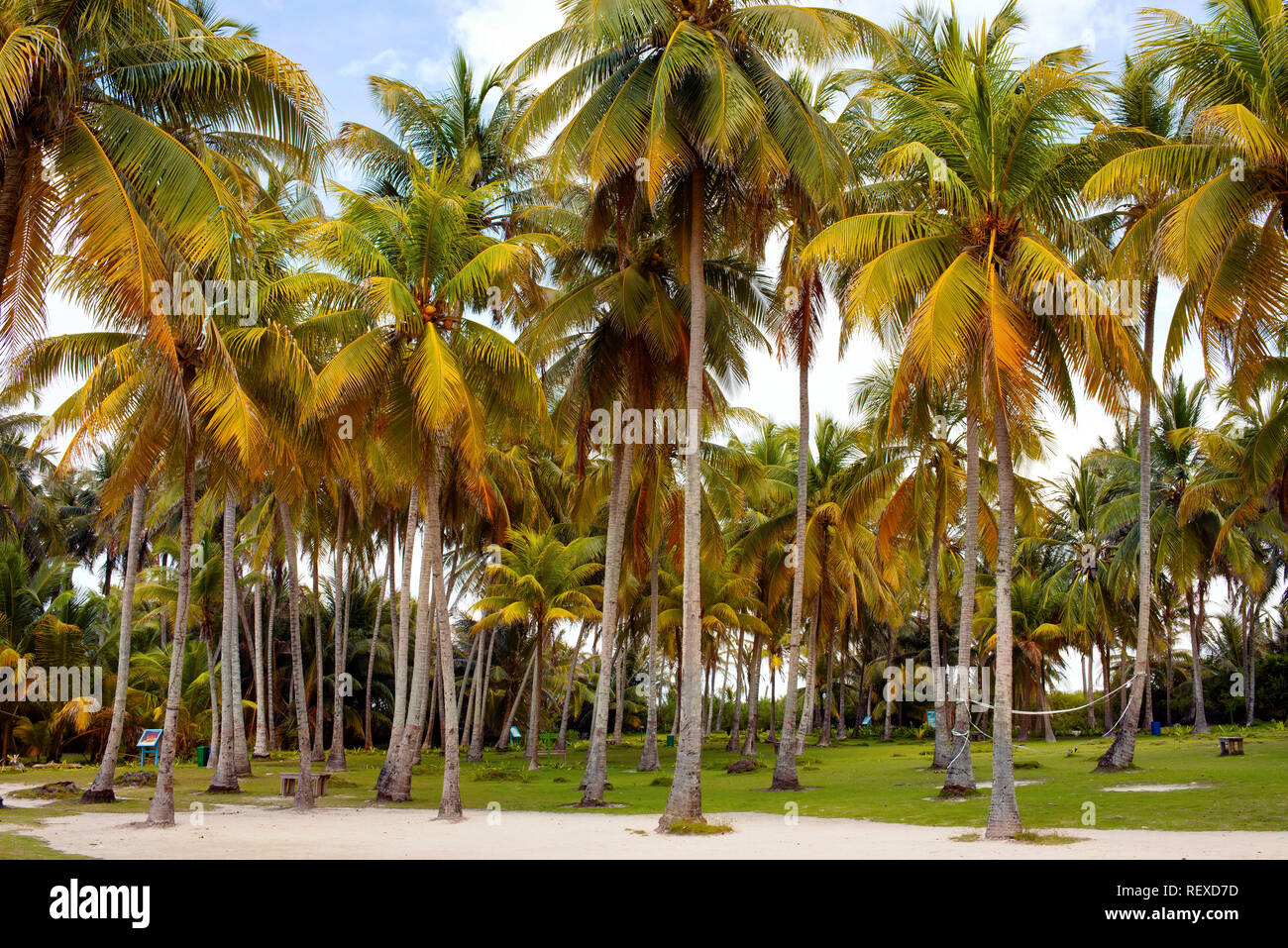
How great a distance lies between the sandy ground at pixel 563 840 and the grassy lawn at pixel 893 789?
922mm

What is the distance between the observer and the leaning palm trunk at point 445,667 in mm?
16828

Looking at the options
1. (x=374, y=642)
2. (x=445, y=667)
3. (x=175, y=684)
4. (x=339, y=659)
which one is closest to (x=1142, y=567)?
(x=445, y=667)

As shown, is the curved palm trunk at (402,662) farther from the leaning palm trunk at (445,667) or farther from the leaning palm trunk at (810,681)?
the leaning palm trunk at (810,681)

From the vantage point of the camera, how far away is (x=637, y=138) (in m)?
16.5

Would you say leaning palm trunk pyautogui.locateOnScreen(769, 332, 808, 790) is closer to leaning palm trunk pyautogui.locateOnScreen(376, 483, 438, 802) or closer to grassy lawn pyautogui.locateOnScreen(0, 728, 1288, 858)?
grassy lawn pyautogui.locateOnScreen(0, 728, 1288, 858)

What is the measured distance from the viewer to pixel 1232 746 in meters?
23.3

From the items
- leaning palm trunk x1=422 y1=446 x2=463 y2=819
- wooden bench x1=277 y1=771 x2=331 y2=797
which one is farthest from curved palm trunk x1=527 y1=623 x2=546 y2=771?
leaning palm trunk x1=422 y1=446 x2=463 y2=819

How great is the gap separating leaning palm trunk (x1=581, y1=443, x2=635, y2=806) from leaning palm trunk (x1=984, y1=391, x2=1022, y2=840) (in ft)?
24.0

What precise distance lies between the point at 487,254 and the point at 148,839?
32.7 feet

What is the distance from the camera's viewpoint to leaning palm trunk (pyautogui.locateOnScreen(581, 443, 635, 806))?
63.5ft

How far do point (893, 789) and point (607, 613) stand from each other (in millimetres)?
7417

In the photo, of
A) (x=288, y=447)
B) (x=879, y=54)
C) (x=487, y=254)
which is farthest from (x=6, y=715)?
(x=879, y=54)

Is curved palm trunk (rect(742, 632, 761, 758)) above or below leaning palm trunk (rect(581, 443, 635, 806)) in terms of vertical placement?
below
